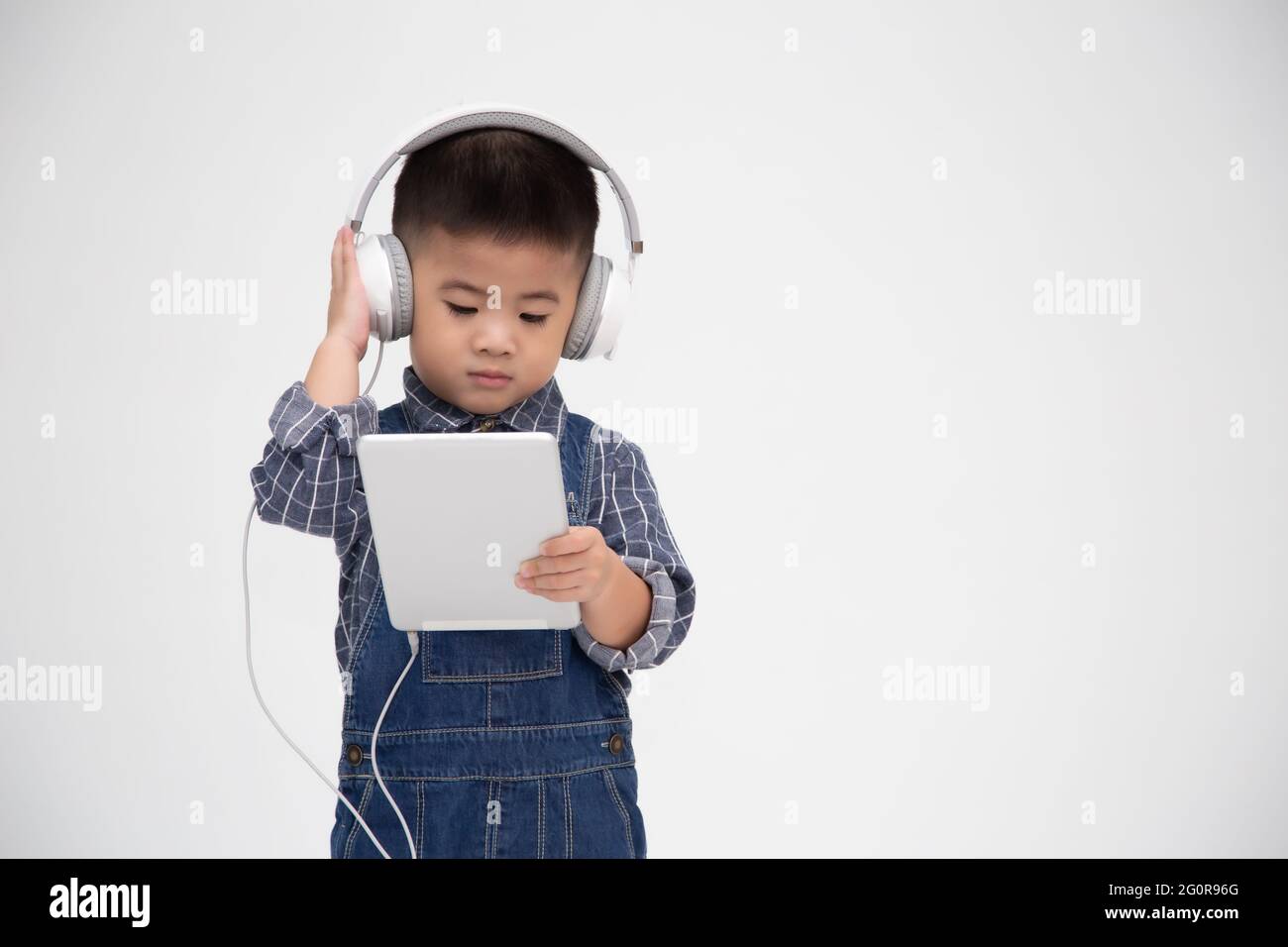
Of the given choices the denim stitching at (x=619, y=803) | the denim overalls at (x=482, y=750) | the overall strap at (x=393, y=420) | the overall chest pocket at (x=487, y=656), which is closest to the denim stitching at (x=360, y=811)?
the denim overalls at (x=482, y=750)

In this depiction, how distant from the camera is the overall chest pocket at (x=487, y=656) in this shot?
4.12 ft

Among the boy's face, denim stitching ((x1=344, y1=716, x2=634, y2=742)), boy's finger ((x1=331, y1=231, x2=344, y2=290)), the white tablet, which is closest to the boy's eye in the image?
the boy's face

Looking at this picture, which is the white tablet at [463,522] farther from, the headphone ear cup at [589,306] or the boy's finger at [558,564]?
the headphone ear cup at [589,306]

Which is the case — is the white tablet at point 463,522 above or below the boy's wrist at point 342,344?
below

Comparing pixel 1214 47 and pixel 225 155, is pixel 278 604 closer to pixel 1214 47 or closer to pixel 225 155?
pixel 225 155

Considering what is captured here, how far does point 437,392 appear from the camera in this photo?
132 cm

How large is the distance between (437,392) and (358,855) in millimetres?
429

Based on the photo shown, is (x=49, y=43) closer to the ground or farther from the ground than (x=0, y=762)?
farther from the ground

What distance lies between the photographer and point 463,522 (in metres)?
1.12

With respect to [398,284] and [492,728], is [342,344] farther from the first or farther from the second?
[492,728]

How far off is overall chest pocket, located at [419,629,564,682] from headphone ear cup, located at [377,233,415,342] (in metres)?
0.29

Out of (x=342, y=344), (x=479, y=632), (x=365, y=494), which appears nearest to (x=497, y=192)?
(x=342, y=344)
